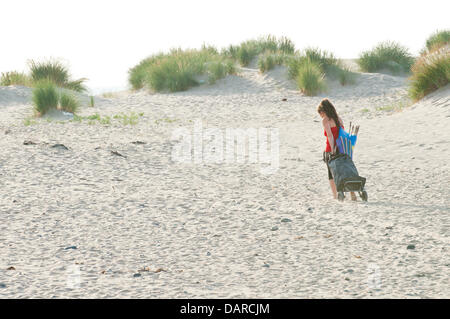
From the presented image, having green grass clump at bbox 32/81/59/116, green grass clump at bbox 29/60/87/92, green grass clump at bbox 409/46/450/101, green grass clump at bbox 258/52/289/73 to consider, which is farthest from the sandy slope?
green grass clump at bbox 258/52/289/73

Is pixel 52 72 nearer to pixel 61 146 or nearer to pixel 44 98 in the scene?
pixel 44 98

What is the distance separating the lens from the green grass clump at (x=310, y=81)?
1648 cm

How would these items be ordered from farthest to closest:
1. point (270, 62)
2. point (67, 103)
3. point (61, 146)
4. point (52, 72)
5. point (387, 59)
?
point (387, 59) → point (270, 62) → point (52, 72) → point (67, 103) → point (61, 146)

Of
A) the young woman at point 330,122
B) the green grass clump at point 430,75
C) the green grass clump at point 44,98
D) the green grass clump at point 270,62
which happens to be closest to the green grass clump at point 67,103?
the green grass clump at point 44,98

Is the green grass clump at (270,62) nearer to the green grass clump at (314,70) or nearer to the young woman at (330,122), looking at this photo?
the green grass clump at (314,70)

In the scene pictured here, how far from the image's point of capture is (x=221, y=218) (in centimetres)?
595

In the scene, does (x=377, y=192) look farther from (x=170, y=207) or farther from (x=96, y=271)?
(x=96, y=271)

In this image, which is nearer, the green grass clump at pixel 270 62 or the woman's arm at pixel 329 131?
the woman's arm at pixel 329 131

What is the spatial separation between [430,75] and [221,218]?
26.2 ft

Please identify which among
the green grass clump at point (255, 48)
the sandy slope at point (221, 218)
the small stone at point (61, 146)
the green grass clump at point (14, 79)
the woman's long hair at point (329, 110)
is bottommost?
the sandy slope at point (221, 218)

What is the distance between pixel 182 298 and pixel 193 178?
4.27 metres

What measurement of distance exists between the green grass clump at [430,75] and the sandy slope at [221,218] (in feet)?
1.55

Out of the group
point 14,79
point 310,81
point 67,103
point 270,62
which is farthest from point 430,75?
point 14,79

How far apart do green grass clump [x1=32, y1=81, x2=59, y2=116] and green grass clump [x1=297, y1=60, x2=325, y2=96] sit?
6.51 meters
